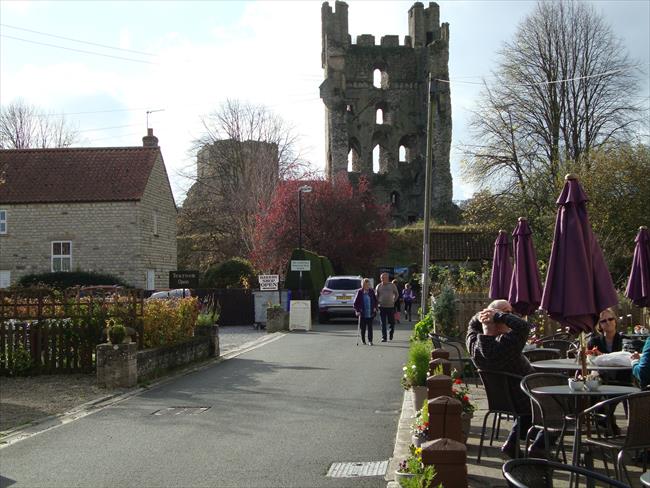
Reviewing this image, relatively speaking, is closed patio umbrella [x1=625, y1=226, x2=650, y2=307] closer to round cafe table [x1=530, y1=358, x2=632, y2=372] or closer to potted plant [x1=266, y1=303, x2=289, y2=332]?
round cafe table [x1=530, y1=358, x2=632, y2=372]

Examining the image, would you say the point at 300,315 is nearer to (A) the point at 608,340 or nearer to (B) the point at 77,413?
(B) the point at 77,413

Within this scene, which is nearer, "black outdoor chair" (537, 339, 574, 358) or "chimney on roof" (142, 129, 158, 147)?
"black outdoor chair" (537, 339, 574, 358)

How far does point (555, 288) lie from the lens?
22.5ft

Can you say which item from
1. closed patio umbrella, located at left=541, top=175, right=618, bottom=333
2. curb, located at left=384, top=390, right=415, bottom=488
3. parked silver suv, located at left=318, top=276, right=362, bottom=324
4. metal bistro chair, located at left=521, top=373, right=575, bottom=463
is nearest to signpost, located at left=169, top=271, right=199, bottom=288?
parked silver suv, located at left=318, top=276, right=362, bottom=324

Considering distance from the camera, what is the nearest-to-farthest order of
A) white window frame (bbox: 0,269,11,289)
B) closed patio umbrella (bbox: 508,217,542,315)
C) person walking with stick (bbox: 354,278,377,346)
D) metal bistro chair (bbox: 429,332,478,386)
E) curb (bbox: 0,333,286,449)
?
curb (bbox: 0,333,286,449) → metal bistro chair (bbox: 429,332,478,386) → closed patio umbrella (bbox: 508,217,542,315) → person walking with stick (bbox: 354,278,377,346) → white window frame (bbox: 0,269,11,289)

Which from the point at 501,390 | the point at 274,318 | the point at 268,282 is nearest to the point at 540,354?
the point at 501,390

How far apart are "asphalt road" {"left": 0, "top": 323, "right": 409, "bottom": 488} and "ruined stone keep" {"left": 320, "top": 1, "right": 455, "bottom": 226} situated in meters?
54.2

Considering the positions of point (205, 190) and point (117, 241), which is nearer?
point (117, 241)

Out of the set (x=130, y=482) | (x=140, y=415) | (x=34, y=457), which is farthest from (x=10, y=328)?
(x=130, y=482)

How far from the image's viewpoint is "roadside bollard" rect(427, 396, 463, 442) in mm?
6137

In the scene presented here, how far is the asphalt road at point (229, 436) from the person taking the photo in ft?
25.1

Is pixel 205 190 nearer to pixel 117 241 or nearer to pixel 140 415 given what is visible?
pixel 117 241

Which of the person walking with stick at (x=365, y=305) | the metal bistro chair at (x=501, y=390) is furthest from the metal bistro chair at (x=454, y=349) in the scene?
the person walking with stick at (x=365, y=305)

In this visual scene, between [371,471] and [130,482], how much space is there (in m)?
2.30
